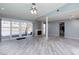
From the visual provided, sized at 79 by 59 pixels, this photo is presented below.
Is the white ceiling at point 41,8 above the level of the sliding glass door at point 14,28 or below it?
above

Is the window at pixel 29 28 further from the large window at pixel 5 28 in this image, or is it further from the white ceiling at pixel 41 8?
the white ceiling at pixel 41 8

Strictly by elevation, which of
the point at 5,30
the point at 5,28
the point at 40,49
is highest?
the point at 5,28

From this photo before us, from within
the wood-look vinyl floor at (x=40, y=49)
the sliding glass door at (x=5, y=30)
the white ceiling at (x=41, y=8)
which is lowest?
the wood-look vinyl floor at (x=40, y=49)

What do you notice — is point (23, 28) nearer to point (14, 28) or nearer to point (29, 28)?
point (29, 28)

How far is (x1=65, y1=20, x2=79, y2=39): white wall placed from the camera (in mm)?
12536

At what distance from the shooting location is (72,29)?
510 inches

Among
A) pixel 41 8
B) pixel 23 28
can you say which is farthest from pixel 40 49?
pixel 23 28

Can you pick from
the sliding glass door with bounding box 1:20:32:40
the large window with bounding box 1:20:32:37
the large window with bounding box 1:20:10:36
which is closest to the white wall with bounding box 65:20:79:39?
the large window with bounding box 1:20:32:37

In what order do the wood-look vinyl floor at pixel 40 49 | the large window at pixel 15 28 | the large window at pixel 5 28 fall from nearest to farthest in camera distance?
the wood-look vinyl floor at pixel 40 49 → the large window at pixel 5 28 → the large window at pixel 15 28

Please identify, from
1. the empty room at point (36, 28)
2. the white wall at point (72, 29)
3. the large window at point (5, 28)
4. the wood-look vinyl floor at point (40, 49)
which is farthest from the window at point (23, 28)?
the white wall at point (72, 29)

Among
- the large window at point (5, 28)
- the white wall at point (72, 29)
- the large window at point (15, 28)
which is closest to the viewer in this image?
the large window at point (5, 28)

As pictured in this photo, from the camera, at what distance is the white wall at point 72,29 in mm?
12536

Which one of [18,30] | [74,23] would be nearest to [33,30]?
[18,30]

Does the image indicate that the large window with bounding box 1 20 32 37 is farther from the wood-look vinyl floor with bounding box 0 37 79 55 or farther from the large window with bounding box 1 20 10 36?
the wood-look vinyl floor with bounding box 0 37 79 55
